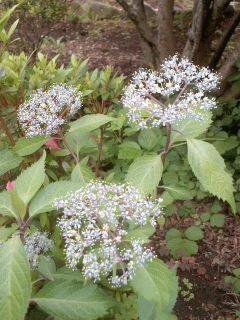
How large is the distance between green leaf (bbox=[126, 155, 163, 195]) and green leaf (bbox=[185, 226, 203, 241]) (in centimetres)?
168

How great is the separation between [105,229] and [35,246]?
0.47 meters

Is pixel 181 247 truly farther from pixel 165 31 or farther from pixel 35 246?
pixel 165 31

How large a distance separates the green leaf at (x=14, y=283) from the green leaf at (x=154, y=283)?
34 centimetres

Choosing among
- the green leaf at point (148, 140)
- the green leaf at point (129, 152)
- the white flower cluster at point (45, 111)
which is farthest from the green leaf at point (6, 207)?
the green leaf at point (148, 140)

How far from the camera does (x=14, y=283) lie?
4.35 feet

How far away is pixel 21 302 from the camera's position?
131 cm

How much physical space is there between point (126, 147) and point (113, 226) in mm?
1507

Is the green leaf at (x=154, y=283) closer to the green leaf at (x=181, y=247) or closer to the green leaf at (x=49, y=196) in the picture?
the green leaf at (x=49, y=196)

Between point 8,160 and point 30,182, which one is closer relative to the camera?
point 30,182

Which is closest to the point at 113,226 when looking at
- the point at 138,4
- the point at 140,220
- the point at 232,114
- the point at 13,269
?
the point at 140,220

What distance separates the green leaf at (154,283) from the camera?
4.53ft

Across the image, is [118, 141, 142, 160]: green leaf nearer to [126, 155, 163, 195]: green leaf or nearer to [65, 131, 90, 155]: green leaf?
[65, 131, 90, 155]: green leaf

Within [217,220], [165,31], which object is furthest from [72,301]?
[165,31]

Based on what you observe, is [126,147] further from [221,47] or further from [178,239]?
[221,47]
